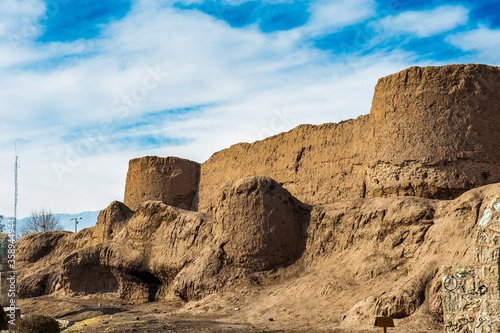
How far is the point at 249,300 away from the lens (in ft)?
47.0

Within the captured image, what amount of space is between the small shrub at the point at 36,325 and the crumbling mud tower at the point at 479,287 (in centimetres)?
876

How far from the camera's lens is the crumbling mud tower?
699 cm

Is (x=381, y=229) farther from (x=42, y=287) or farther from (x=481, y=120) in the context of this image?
(x=42, y=287)

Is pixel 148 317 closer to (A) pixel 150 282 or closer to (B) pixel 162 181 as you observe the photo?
(A) pixel 150 282

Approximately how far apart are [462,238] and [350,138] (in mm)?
5605

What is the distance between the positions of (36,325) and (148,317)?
8.08 ft

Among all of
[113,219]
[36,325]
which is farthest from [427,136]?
[113,219]

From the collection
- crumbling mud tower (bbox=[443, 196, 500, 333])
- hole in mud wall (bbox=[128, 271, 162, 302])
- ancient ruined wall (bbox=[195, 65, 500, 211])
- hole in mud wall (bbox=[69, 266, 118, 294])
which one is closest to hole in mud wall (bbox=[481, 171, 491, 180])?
ancient ruined wall (bbox=[195, 65, 500, 211])

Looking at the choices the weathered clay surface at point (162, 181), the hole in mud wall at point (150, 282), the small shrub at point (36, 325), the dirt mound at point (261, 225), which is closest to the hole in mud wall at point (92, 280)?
the hole in mud wall at point (150, 282)

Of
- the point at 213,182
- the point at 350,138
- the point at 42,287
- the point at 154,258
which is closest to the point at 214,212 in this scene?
the point at 154,258

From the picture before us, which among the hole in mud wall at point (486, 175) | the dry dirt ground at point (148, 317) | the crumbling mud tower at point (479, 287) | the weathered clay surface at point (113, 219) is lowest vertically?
the dry dirt ground at point (148, 317)

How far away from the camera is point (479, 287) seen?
23.6 ft

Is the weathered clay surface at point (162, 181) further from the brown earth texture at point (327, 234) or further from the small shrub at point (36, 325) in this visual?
the small shrub at point (36, 325)

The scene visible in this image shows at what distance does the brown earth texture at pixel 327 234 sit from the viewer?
12.1 metres
